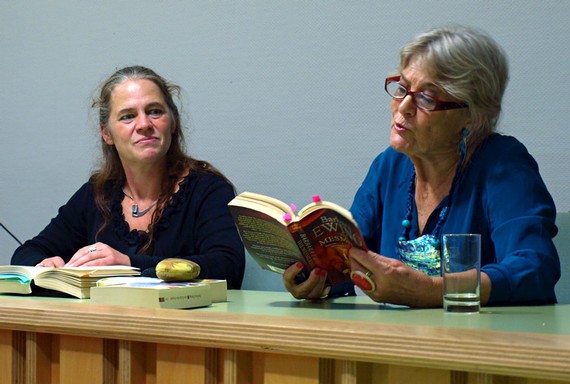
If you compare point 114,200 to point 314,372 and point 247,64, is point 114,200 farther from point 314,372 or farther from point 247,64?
point 314,372

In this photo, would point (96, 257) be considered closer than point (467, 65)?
No

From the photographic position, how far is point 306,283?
1.63 metres

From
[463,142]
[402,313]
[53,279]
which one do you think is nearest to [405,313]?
[402,313]

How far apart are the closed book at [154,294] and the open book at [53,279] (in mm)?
104

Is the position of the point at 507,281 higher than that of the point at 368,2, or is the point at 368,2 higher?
the point at 368,2

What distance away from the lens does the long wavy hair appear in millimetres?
2611

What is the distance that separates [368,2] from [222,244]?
954 millimetres

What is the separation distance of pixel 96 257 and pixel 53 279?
0.31 m

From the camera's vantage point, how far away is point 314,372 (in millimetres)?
1187

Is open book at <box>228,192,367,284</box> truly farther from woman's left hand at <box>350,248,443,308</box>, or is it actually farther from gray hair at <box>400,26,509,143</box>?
gray hair at <box>400,26,509,143</box>

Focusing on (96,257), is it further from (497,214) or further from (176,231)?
(497,214)

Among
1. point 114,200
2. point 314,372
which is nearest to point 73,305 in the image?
point 314,372

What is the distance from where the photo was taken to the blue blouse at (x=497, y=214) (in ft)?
5.17

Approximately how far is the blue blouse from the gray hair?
0.28 ft
